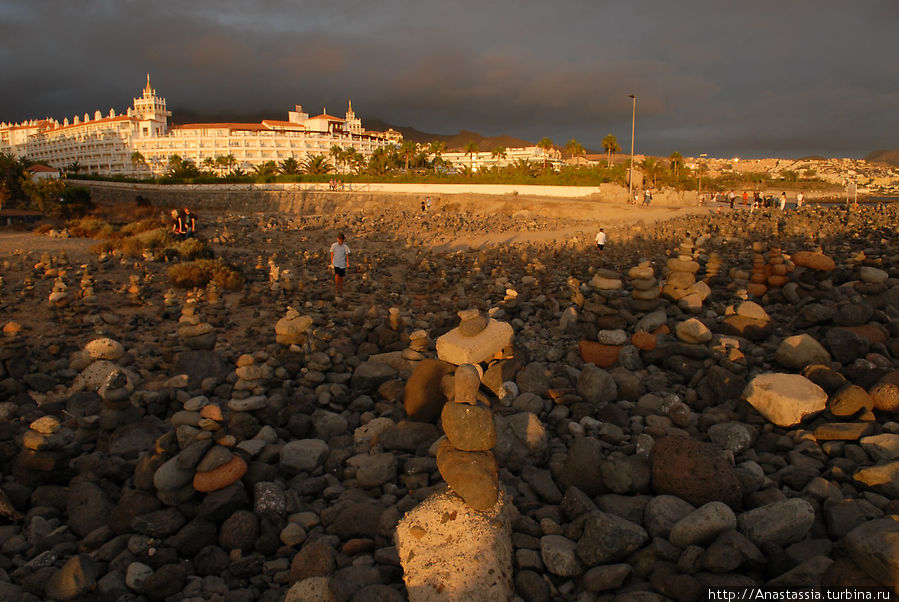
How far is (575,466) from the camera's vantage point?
534 centimetres

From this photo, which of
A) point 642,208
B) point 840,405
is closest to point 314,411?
point 840,405

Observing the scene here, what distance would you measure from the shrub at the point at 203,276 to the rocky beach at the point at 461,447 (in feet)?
6.52

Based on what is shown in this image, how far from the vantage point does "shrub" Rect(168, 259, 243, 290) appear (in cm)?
1481

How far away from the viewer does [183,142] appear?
358 ft

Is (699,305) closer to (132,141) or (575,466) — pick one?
Result: (575,466)

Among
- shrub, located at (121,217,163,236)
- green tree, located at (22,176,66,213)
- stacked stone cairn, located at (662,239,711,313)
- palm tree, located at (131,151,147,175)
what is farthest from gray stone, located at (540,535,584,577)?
palm tree, located at (131,151,147,175)

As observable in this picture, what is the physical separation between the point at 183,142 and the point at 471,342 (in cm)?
12230

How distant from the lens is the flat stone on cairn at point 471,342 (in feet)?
18.1

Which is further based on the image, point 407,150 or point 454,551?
point 407,150

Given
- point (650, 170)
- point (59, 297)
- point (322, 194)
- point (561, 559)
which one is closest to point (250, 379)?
point (561, 559)

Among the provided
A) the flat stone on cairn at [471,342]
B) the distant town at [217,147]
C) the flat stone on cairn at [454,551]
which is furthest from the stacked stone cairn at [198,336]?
the distant town at [217,147]

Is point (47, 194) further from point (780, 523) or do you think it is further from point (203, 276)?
point (780, 523)

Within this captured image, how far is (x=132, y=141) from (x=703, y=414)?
131912mm

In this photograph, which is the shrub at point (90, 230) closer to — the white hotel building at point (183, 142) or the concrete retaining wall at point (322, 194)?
the concrete retaining wall at point (322, 194)
